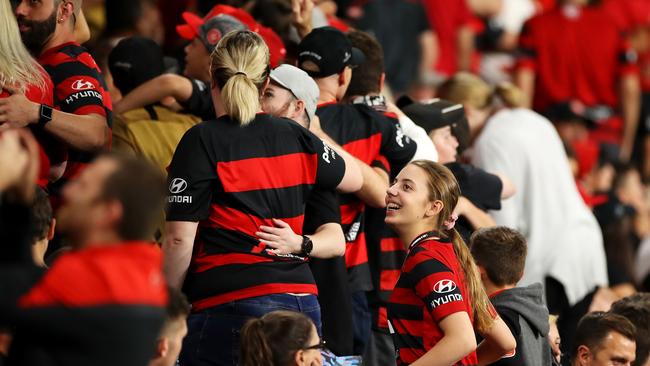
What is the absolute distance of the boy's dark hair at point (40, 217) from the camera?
175 inches

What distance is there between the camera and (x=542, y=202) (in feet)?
27.6

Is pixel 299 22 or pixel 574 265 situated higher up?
pixel 299 22

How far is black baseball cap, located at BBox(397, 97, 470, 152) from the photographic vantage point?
22.5 feet

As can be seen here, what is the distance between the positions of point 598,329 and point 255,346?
6.69ft

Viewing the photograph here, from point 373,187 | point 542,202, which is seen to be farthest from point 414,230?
point 542,202

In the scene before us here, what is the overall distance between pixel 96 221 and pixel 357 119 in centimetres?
296

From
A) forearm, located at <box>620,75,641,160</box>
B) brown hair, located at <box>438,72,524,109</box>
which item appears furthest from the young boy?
forearm, located at <box>620,75,641,160</box>

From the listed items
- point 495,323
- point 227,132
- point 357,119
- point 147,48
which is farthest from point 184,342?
point 147,48

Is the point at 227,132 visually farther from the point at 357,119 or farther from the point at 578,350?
the point at 578,350

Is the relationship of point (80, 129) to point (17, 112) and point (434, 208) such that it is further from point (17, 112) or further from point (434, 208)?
point (434, 208)

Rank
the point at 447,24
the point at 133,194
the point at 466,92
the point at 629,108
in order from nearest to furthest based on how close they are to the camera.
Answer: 1. the point at 133,194
2. the point at 466,92
3. the point at 447,24
4. the point at 629,108

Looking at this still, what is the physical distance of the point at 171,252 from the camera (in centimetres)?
496

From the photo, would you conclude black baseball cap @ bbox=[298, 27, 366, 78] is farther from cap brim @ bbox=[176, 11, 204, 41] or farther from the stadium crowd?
cap brim @ bbox=[176, 11, 204, 41]

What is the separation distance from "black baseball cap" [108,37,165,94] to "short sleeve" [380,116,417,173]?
1.23m
